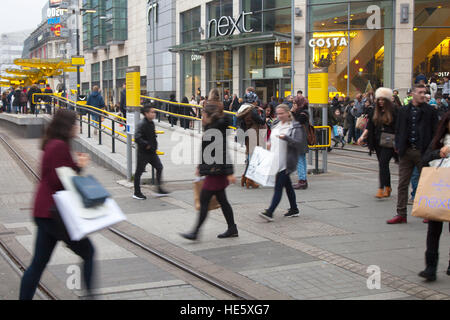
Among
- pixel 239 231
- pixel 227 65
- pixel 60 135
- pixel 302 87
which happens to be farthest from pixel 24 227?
pixel 227 65

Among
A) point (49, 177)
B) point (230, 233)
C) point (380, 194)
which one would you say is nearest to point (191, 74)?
point (380, 194)

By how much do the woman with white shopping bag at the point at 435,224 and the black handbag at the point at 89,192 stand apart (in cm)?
320

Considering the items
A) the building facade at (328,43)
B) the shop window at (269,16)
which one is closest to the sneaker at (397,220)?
the building facade at (328,43)

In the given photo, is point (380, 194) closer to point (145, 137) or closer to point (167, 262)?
point (145, 137)

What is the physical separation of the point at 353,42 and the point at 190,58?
538 inches

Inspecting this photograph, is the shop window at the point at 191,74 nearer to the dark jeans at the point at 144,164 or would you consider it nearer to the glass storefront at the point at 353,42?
the glass storefront at the point at 353,42

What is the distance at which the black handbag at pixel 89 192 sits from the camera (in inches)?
167

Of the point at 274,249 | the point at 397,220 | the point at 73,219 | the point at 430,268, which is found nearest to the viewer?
the point at 73,219

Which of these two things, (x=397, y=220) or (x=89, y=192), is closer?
(x=89, y=192)

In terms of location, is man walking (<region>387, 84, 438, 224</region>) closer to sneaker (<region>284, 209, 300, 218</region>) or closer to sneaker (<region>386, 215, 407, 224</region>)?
sneaker (<region>386, 215, 407, 224</region>)

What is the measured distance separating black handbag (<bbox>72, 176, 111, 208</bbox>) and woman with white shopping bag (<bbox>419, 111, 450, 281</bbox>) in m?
3.20

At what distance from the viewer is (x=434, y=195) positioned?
521 cm
